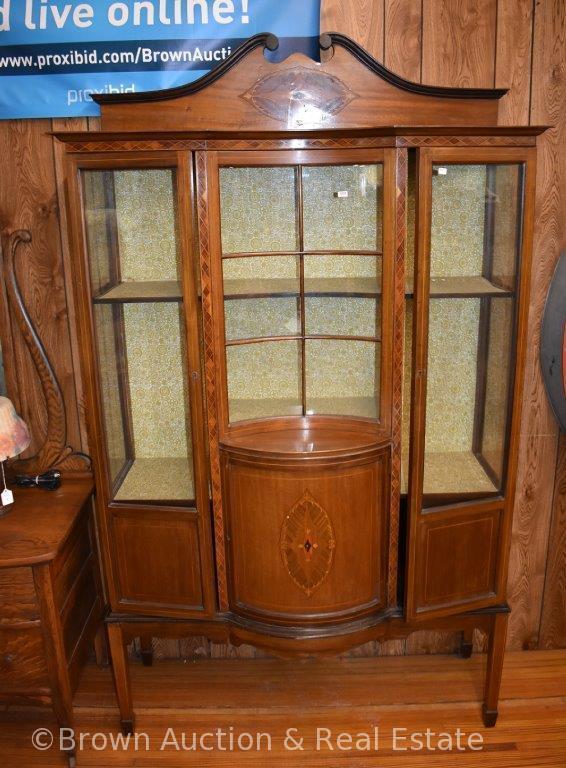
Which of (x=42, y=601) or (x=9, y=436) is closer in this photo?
(x=42, y=601)

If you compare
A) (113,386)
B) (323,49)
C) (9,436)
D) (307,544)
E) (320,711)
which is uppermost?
(323,49)

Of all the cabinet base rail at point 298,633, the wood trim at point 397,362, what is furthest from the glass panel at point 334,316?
the cabinet base rail at point 298,633

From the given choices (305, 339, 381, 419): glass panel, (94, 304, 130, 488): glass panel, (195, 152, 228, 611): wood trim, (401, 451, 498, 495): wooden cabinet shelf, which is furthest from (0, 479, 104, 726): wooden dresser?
(401, 451, 498, 495): wooden cabinet shelf

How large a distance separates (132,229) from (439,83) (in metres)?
1.11

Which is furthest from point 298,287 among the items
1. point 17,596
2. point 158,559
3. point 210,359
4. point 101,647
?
point 101,647

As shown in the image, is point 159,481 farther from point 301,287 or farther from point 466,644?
point 466,644

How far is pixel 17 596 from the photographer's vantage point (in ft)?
7.17

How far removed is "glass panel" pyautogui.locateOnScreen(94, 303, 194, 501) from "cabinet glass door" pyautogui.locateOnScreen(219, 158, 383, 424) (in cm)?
19

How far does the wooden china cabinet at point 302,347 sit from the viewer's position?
2016 millimetres

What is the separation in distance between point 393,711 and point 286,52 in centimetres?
227

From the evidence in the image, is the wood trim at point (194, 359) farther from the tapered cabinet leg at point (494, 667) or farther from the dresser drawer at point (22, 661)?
the tapered cabinet leg at point (494, 667)

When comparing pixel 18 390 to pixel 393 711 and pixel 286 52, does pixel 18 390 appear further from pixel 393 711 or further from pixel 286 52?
pixel 393 711

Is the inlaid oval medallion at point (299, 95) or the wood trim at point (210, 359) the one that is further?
the inlaid oval medallion at point (299, 95)

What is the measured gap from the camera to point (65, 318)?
252 cm
